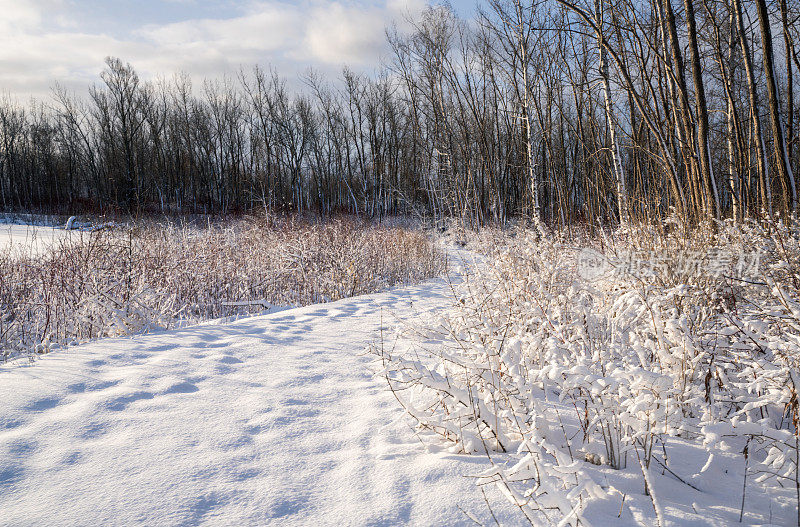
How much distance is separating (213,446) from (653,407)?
184 centimetres

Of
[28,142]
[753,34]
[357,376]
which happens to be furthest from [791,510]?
[28,142]

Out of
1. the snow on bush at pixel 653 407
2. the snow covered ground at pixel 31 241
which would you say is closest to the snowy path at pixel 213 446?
the snow on bush at pixel 653 407

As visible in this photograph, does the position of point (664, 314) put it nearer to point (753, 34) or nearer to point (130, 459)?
point (130, 459)

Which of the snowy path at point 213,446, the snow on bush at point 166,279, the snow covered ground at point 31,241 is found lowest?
the snowy path at point 213,446

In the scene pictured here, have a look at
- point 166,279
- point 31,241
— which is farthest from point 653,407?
point 31,241

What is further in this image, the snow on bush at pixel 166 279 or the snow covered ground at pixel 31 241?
the snow covered ground at pixel 31 241

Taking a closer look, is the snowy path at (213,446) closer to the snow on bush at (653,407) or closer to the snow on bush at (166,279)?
the snow on bush at (653,407)

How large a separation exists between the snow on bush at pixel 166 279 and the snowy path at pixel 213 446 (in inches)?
40.0

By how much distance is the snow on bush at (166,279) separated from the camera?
4.00 meters

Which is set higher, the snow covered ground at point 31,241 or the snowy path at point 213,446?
the snow covered ground at point 31,241

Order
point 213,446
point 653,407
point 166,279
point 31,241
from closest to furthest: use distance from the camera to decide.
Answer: point 653,407, point 213,446, point 166,279, point 31,241

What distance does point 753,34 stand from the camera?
336 inches

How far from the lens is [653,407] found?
5.37ft

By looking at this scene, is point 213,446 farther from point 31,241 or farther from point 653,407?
point 31,241
